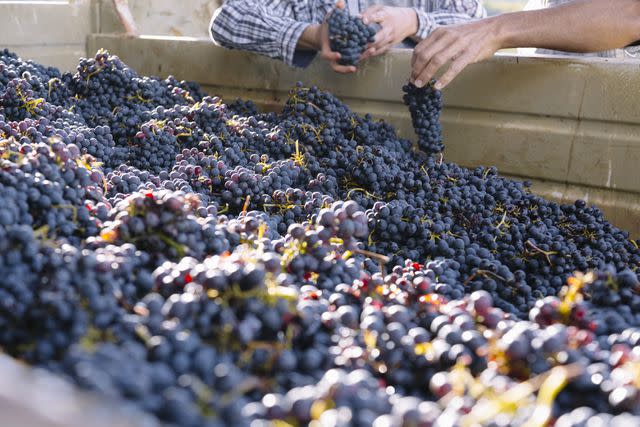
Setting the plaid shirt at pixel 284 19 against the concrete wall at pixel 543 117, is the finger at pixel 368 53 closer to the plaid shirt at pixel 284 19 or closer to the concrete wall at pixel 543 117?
the concrete wall at pixel 543 117

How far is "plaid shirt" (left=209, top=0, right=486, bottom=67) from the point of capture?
8.21 ft

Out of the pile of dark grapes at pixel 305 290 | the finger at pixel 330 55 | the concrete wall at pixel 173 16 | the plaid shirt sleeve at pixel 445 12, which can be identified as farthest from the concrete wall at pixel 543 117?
the concrete wall at pixel 173 16

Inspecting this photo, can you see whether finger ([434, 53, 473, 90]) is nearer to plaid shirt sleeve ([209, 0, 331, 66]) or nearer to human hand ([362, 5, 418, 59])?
human hand ([362, 5, 418, 59])

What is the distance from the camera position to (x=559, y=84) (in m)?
1.99

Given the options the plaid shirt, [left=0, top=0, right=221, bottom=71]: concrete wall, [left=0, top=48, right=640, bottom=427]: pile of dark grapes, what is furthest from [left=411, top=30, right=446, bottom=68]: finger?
[left=0, top=0, right=221, bottom=71]: concrete wall

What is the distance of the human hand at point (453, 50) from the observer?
200 centimetres

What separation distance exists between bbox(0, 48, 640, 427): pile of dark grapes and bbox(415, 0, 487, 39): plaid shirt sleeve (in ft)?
3.70

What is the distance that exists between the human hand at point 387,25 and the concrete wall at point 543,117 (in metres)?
0.06

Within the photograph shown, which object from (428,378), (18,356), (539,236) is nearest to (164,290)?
(18,356)

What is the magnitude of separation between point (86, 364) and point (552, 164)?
1735mm

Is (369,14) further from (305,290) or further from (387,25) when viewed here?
(305,290)

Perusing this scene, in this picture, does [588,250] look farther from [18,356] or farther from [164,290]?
[18,356]

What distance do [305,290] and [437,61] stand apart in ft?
4.06

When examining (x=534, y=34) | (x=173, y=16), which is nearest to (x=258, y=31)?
(x=534, y=34)
